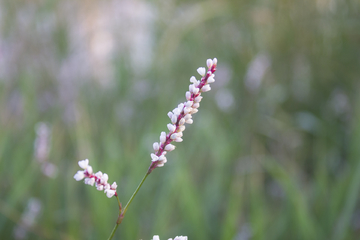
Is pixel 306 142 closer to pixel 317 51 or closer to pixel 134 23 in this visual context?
pixel 317 51

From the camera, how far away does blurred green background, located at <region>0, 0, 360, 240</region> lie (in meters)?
1.36

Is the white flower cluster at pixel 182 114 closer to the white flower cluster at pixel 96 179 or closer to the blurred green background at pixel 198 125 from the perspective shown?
the white flower cluster at pixel 96 179

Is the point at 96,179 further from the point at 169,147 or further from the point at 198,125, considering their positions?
the point at 198,125

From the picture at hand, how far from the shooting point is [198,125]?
2299mm

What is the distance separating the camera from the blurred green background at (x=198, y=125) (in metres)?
1.36

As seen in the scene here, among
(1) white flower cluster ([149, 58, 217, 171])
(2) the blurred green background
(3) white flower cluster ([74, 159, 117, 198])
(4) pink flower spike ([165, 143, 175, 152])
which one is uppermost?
(2) the blurred green background

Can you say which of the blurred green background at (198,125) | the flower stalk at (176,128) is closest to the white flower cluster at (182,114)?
the flower stalk at (176,128)

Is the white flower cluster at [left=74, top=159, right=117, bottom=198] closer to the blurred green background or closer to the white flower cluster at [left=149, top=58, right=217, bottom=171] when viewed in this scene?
the white flower cluster at [left=149, top=58, right=217, bottom=171]

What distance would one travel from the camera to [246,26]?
2785mm

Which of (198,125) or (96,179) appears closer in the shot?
(96,179)

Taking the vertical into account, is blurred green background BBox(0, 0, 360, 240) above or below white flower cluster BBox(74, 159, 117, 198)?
above

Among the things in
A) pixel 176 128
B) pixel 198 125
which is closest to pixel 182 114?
pixel 176 128

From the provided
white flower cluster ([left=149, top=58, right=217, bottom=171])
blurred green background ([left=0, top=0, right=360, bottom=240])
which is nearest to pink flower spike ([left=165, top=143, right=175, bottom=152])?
white flower cluster ([left=149, top=58, right=217, bottom=171])

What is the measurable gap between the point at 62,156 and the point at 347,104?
173cm
